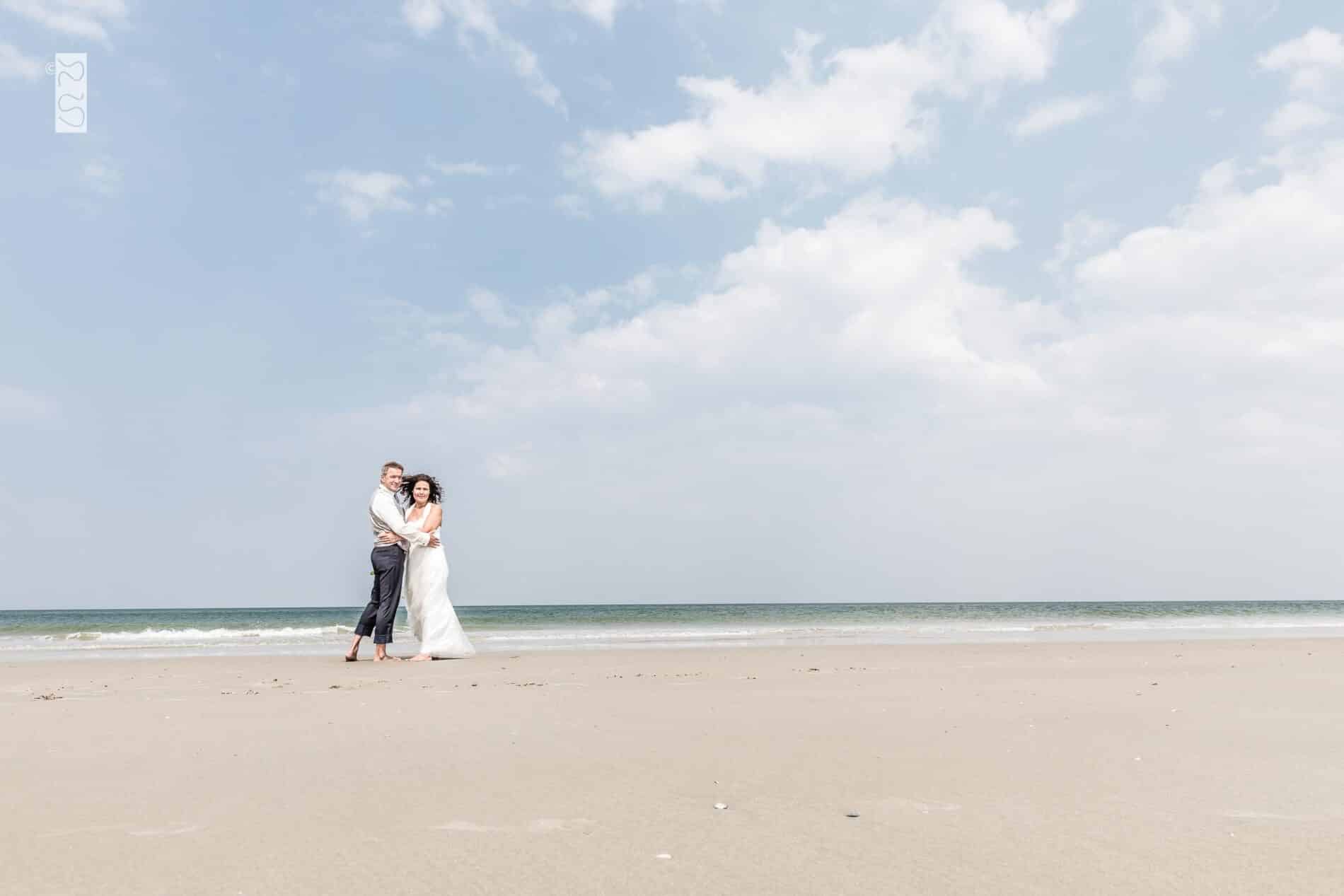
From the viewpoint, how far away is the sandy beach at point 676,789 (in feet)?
8.16

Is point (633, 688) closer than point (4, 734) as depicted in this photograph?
No

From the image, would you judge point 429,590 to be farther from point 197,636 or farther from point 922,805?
point 197,636

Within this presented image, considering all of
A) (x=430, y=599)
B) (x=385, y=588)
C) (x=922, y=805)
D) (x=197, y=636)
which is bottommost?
(x=197, y=636)

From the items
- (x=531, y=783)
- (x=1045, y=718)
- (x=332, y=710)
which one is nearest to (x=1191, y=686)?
(x=1045, y=718)

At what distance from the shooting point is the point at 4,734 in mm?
4793

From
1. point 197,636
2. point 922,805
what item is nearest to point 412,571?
point 922,805

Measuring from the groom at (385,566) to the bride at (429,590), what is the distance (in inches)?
5.4

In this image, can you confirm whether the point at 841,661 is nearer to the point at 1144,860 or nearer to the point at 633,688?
the point at 633,688

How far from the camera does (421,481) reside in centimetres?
995

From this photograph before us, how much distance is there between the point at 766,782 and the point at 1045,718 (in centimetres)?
246

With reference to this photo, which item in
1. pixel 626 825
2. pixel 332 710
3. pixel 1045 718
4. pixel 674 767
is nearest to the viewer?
pixel 626 825

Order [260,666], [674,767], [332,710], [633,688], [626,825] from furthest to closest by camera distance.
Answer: [260,666]
[633,688]
[332,710]
[674,767]
[626,825]

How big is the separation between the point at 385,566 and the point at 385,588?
9.0 inches

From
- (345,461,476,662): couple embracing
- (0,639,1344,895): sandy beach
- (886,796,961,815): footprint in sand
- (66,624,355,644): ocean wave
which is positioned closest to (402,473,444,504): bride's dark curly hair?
(345,461,476,662): couple embracing
